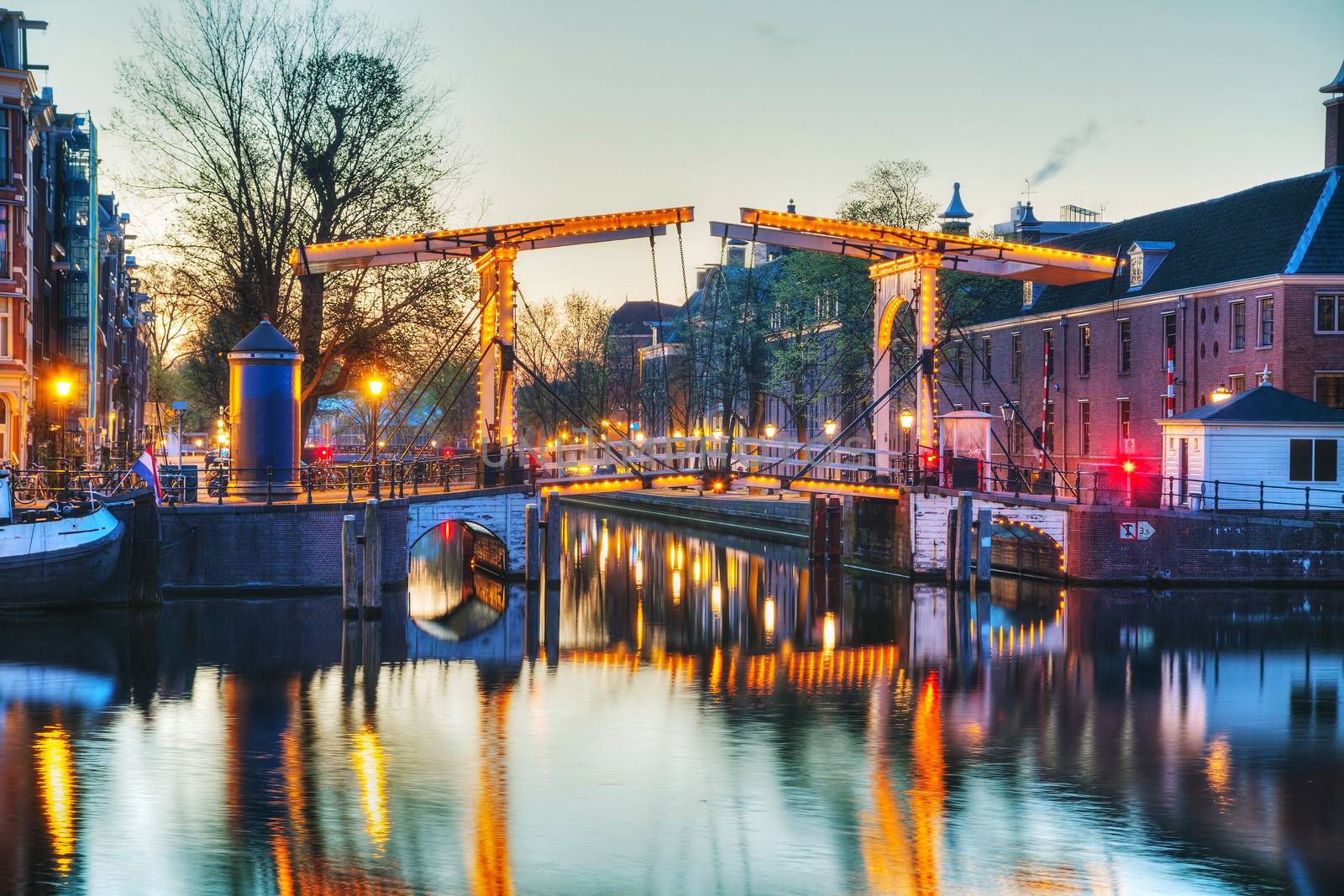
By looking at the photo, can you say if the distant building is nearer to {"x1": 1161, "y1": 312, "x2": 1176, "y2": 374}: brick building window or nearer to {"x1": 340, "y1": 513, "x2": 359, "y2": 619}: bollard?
{"x1": 1161, "y1": 312, "x2": 1176, "y2": 374}: brick building window

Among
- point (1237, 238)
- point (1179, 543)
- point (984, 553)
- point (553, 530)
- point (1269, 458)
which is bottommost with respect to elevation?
point (984, 553)

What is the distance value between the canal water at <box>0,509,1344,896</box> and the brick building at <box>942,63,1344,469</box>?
10.7 m

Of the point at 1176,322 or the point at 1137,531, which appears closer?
the point at 1137,531

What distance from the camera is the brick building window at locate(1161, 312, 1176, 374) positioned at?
141ft

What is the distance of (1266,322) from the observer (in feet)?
127

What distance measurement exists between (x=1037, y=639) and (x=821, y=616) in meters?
4.53

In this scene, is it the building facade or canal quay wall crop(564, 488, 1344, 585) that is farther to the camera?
the building facade

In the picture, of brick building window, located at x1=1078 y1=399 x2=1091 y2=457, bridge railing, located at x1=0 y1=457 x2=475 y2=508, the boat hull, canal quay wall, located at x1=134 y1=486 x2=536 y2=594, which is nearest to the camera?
the boat hull

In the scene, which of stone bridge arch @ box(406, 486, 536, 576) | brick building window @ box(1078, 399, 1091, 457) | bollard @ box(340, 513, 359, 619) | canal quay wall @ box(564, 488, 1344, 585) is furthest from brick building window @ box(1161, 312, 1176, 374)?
bollard @ box(340, 513, 359, 619)

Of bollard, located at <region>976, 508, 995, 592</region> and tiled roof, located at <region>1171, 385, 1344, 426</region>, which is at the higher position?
tiled roof, located at <region>1171, 385, 1344, 426</region>

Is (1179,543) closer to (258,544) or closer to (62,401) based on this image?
(258,544)

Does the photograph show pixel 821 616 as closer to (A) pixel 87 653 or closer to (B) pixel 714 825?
(A) pixel 87 653

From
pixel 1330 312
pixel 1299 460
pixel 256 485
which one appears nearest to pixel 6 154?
pixel 256 485

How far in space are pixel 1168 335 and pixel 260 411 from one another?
24942 millimetres
